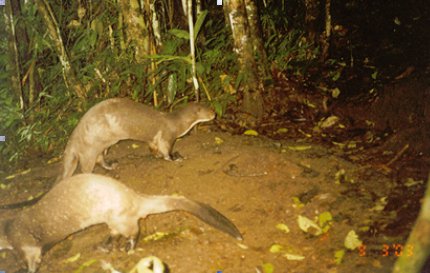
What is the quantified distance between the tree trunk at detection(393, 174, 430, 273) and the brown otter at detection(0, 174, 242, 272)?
4.75 ft

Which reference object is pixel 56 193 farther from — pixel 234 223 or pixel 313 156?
pixel 313 156

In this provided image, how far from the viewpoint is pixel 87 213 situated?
321 centimetres

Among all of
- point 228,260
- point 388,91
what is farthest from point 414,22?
point 228,260

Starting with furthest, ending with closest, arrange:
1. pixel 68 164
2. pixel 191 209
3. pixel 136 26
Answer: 1. pixel 136 26
2. pixel 68 164
3. pixel 191 209

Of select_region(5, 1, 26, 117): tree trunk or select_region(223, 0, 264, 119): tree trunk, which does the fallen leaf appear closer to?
select_region(223, 0, 264, 119): tree trunk

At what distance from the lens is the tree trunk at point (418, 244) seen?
5.64 ft

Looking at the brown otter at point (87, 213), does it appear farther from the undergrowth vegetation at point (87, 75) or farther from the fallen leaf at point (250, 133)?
the undergrowth vegetation at point (87, 75)

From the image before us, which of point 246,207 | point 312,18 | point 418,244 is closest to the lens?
point 418,244

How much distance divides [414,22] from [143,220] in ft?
16.5

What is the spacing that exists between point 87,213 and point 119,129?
3.75 ft

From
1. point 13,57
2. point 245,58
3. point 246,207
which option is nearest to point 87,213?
point 246,207

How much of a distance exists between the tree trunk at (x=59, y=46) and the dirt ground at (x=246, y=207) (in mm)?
1217

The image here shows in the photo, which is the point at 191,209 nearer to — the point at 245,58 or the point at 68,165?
the point at 68,165

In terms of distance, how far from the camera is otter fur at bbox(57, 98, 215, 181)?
13.3 ft
